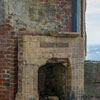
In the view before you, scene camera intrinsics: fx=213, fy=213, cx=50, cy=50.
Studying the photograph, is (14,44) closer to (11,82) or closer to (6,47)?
(6,47)

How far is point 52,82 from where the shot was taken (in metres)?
5.83

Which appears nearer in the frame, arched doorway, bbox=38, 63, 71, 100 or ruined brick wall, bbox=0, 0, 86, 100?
ruined brick wall, bbox=0, 0, 86, 100

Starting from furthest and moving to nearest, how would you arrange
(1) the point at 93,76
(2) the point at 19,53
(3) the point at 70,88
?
1. (1) the point at 93,76
2. (3) the point at 70,88
3. (2) the point at 19,53

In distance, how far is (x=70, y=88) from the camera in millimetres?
5074

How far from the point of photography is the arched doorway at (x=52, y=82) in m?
5.36

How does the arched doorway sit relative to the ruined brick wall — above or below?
below

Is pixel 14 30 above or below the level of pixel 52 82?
above

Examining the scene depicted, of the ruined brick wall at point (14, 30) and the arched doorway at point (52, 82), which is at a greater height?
the ruined brick wall at point (14, 30)

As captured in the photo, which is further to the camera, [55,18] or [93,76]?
[93,76]

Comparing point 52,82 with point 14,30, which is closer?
point 14,30

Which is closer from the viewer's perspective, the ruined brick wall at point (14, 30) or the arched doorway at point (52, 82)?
the ruined brick wall at point (14, 30)

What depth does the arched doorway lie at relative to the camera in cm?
→ 536

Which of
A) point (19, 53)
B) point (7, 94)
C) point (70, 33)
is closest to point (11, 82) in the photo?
point (7, 94)

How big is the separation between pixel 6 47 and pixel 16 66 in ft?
1.58
